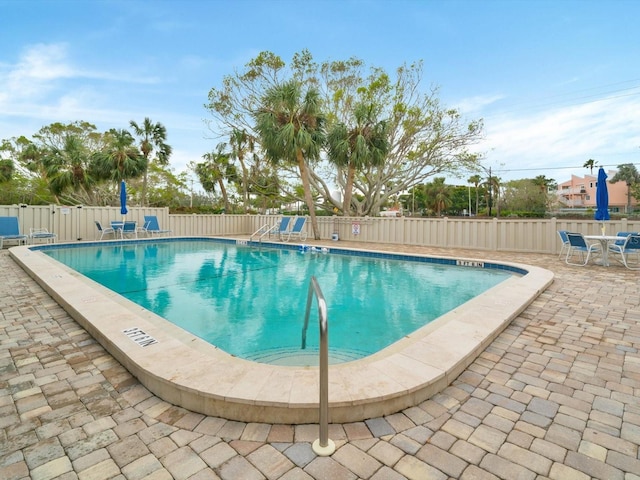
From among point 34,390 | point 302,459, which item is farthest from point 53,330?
point 302,459

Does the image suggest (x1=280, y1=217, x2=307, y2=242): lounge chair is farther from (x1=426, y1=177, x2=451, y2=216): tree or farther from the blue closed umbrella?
(x1=426, y1=177, x2=451, y2=216): tree

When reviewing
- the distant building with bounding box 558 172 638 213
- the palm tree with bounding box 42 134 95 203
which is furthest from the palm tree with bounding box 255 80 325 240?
the distant building with bounding box 558 172 638 213

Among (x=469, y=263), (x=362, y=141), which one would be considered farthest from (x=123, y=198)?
(x=469, y=263)

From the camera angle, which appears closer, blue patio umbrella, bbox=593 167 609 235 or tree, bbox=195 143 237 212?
blue patio umbrella, bbox=593 167 609 235

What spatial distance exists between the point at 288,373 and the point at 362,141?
1155 cm

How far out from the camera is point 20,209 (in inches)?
451

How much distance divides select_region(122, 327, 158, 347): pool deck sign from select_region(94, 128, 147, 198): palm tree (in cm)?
1654

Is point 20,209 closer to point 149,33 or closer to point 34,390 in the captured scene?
point 149,33

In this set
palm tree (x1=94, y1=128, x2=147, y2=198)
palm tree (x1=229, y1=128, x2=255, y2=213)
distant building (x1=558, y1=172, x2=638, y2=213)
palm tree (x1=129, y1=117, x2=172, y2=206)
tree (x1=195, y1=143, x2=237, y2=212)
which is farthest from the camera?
distant building (x1=558, y1=172, x2=638, y2=213)

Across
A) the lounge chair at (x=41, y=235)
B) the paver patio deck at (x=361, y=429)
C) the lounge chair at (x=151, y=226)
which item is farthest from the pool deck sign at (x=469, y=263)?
the lounge chair at (x=41, y=235)

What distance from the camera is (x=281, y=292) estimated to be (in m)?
5.69

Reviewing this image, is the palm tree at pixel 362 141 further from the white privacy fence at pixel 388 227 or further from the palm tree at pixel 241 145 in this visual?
the palm tree at pixel 241 145

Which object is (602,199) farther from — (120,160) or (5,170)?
(5,170)

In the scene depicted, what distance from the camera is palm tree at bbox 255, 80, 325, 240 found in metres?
11.8
